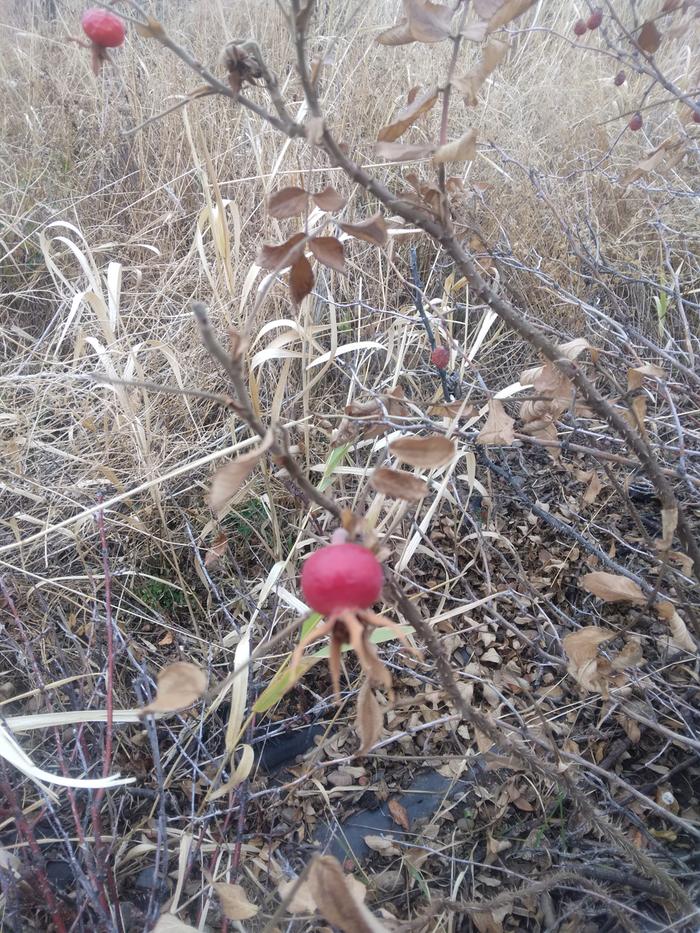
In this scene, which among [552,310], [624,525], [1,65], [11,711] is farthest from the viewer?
[1,65]

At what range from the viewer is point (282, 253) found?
20.2 inches

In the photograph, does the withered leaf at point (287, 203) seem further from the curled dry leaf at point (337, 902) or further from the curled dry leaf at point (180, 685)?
the curled dry leaf at point (337, 902)

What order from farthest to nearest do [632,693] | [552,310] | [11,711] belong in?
[552,310] < [11,711] < [632,693]

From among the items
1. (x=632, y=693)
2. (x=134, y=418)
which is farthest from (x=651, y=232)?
(x=134, y=418)

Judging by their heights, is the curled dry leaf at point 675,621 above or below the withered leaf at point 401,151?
below

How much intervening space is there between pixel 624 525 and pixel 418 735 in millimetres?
606

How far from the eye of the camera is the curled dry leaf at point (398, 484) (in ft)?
1.41

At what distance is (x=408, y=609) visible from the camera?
19.5 inches

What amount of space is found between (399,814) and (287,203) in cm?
93

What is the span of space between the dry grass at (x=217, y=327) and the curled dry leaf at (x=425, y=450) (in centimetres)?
11

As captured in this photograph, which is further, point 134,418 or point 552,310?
point 552,310

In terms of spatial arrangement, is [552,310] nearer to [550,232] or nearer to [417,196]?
[550,232]

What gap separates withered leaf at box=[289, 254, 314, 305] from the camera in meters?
0.52

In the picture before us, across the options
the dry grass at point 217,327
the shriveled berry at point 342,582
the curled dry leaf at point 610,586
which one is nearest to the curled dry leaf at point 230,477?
the shriveled berry at point 342,582
